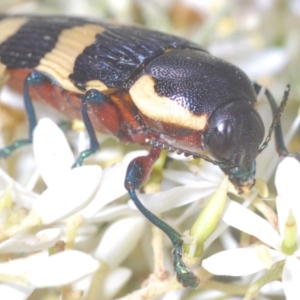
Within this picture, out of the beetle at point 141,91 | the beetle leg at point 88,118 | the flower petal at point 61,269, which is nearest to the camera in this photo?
the flower petal at point 61,269

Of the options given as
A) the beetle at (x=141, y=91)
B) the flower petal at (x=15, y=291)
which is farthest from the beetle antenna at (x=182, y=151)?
the flower petal at (x=15, y=291)

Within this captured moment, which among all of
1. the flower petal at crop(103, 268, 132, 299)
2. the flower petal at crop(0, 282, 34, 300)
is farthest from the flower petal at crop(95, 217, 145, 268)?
the flower petal at crop(0, 282, 34, 300)

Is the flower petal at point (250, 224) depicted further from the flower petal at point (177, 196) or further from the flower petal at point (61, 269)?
the flower petal at point (61, 269)

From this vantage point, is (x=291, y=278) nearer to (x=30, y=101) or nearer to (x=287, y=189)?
(x=287, y=189)

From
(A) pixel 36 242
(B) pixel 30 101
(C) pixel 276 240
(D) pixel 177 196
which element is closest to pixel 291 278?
(C) pixel 276 240

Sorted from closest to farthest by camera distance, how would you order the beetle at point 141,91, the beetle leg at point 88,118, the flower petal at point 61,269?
the flower petal at point 61,269
the beetle at point 141,91
the beetle leg at point 88,118
